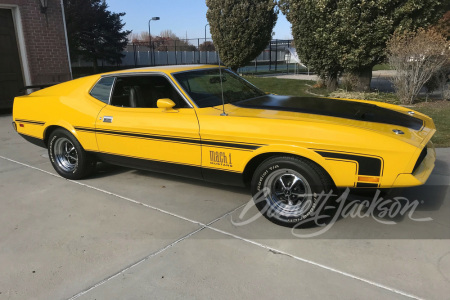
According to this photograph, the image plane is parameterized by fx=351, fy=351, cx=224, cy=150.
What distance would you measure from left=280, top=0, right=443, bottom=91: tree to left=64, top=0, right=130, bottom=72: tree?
23.2 m

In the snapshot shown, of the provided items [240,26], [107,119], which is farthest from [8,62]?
[240,26]

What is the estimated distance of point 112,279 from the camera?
2521mm

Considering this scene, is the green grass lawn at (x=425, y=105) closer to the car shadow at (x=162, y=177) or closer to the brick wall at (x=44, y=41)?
the car shadow at (x=162, y=177)

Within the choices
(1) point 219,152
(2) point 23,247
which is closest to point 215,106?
(1) point 219,152

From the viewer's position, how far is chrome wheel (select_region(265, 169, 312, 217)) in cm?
306

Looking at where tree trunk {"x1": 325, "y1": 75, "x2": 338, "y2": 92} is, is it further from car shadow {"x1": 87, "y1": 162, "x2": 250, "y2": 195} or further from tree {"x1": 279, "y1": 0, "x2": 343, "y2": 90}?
car shadow {"x1": 87, "y1": 162, "x2": 250, "y2": 195}

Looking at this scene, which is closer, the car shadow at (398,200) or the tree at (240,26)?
the car shadow at (398,200)

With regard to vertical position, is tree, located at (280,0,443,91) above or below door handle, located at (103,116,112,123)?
above

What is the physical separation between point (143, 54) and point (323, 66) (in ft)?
95.8

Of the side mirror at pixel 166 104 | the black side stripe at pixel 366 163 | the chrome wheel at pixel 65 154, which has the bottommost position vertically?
the chrome wheel at pixel 65 154

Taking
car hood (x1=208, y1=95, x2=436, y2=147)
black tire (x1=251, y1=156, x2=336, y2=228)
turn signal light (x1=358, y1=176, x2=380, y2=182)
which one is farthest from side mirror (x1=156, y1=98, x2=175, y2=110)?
turn signal light (x1=358, y1=176, x2=380, y2=182)

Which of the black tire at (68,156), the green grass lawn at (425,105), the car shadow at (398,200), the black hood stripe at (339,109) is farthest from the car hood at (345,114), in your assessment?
the green grass lawn at (425,105)

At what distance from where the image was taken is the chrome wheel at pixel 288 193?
3.06m

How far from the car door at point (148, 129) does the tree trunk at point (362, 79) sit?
26.9ft
